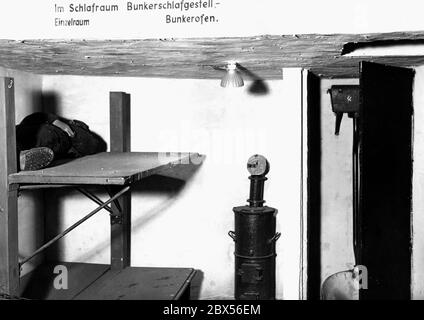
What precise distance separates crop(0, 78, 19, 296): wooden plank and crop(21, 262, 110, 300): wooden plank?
3.76 ft

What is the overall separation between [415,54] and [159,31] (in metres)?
1.57

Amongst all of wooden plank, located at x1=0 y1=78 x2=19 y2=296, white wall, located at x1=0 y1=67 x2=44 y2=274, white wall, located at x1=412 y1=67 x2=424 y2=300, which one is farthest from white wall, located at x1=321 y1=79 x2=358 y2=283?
wooden plank, located at x1=0 y1=78 x2=19 y2=296

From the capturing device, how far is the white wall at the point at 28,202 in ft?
12.7

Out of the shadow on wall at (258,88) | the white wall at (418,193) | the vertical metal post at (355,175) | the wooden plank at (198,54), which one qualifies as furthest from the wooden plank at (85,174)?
the white wall at (418,193)

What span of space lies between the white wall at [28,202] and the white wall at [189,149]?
134 millimetres

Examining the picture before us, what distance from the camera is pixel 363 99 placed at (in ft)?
9.19

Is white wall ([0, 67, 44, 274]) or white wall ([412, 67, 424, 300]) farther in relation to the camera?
white wall ([0, 67, 44, 274])

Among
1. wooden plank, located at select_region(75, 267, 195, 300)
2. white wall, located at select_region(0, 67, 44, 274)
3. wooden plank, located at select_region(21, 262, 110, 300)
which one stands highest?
white wall, located at select_region(0, 67, 44, 274)

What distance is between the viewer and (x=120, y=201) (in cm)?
409

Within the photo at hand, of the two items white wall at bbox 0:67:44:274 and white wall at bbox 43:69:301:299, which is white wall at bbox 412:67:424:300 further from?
white wall at bbox 0:67:44:274

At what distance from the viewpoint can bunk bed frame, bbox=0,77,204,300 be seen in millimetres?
2127

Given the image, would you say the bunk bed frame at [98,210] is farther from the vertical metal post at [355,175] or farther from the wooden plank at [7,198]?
the vertical metal post at [355,175]

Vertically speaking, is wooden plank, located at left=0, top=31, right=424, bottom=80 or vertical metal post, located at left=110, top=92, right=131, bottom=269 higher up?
wooden plank, located at left=0, top=31, right=424, bottom=80

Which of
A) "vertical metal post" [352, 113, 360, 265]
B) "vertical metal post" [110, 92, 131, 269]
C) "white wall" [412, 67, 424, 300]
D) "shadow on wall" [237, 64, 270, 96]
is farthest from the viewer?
"shadow on wall" [237, 64, 270, 96]
